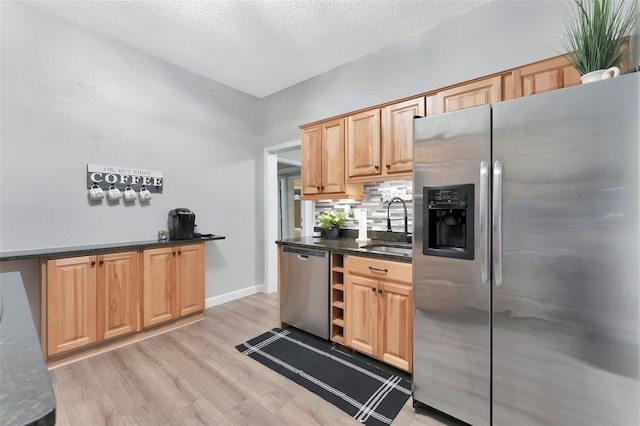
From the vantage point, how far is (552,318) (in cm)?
135

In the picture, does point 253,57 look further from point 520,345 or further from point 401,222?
point 520,345

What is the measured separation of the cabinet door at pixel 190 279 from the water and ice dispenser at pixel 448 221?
252 centimetres

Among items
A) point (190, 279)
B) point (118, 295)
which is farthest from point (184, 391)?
point (190, 279)

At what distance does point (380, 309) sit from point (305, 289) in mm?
834

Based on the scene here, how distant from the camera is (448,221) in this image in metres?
1.70

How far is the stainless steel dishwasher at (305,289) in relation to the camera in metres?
2.62

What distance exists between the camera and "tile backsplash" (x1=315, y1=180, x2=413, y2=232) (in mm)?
2852

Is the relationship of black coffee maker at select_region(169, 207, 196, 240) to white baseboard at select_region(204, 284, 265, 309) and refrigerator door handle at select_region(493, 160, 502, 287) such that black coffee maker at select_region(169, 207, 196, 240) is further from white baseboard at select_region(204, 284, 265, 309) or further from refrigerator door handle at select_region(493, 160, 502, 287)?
refrigerator door handle at select_region(493, 160, 502, 287)

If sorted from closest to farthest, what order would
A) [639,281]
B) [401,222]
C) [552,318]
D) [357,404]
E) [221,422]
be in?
[639,281] < [552,318] < [221,422] < [357,404] < [401,222]

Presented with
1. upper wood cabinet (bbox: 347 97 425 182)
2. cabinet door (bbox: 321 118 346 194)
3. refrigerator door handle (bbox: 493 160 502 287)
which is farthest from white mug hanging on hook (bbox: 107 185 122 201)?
refrigerator door handle (bbox: 493 160 502 287)

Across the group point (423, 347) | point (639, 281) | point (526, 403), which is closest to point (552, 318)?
point (639, 281)

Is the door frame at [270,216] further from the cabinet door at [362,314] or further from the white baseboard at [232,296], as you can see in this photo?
the cabinet door at [362,314]

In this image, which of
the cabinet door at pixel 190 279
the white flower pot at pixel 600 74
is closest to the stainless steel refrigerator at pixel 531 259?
the white flower pot at pixel 600 74

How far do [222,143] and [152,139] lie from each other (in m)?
0.87
